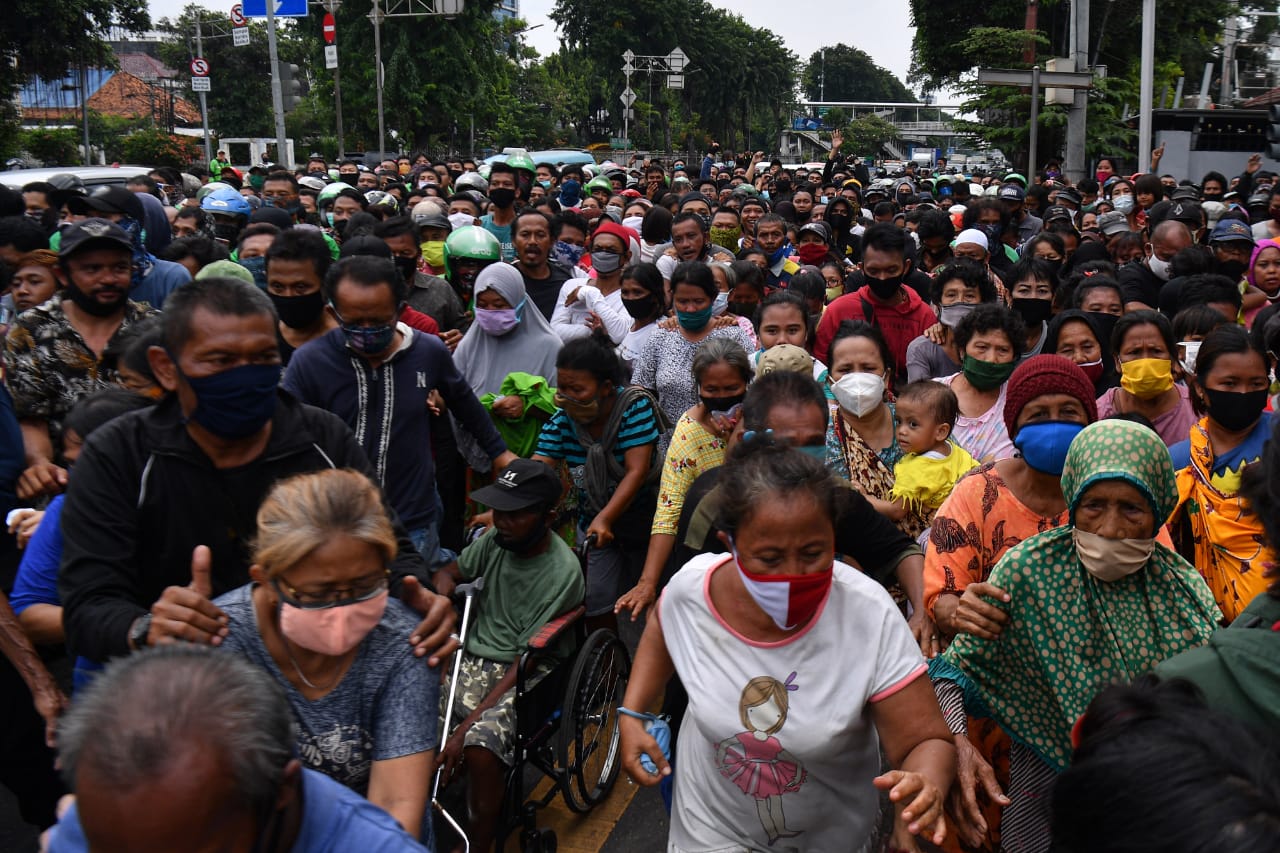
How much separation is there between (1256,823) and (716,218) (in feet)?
30.6

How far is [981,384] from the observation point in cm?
500

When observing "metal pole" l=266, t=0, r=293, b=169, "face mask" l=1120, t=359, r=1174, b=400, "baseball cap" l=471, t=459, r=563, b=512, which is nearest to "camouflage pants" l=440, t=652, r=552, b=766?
"baseball cap" l=471, t=459, r=563, b=512

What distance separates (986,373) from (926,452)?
0.78m

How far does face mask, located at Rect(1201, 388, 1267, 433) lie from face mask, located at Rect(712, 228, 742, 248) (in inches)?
259

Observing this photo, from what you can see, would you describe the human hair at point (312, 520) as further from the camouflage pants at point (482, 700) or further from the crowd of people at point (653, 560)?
the camouflage pants at point (482, 700)

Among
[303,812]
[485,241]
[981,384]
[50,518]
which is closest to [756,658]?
[303,812]

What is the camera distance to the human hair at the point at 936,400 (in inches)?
170

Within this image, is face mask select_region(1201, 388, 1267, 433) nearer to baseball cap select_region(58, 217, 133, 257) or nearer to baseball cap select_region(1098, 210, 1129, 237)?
baseball cap select_region(58, 217, 133, 257)

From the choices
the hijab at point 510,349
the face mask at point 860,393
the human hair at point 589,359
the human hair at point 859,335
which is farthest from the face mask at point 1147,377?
the hijab at point 510,349

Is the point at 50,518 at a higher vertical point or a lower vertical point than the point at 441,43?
lower

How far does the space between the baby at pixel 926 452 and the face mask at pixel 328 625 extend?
2.46 metres

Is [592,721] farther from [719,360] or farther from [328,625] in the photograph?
[328,625]

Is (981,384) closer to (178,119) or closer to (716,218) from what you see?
(716,218)

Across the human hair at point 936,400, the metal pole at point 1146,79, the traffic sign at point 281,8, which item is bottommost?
the human hair at point 936,400
